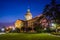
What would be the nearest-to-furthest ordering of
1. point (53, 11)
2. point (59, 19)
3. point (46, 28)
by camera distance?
point (59, 19) → point (53, 11) → point (46, 28)

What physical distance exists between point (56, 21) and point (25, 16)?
4092 cm

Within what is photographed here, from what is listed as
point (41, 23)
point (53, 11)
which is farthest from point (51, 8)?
point (41, 23)

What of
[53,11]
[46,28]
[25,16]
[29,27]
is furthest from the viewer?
[25,16]

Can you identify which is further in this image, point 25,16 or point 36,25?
point 25,16

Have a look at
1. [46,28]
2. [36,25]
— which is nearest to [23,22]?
[36,25]

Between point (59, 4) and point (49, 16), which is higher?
point (59, 4)

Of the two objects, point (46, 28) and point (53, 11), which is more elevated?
point (53, 11)

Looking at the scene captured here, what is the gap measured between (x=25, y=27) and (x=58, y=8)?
85.1ft

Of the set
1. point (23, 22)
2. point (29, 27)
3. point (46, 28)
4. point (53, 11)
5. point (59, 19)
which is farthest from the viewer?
point (23, 22)

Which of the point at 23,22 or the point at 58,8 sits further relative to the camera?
the point at 23,22

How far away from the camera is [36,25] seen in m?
64.6

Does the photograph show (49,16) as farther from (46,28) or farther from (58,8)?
(46,28)

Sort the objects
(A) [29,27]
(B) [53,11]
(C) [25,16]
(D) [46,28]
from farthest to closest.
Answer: (C) [25,16], (A) [29,27], (D) [46,28], (B) [53,11]

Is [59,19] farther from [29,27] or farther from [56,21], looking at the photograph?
[29,27]
